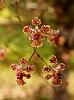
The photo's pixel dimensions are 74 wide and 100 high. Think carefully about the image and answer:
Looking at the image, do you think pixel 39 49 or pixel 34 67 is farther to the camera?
pixel 39 49

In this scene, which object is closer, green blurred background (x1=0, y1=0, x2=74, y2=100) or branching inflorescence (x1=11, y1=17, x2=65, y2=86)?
branching inflorescence (x1=11, y1=17, x2=65, y2=86)

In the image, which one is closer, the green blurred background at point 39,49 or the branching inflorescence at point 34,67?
the branching inflorescence at point 34,67

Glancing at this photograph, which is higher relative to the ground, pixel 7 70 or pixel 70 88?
pixel 7 70

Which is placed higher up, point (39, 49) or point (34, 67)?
point (39, 49)

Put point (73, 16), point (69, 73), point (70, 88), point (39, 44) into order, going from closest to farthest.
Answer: point (39, 44) < point (70, 88) < point (69, 73) < point (73, 16)

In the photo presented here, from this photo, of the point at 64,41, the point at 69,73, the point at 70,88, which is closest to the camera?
Answer: the point at 70,88

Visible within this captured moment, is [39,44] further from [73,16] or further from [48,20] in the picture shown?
[73,16]

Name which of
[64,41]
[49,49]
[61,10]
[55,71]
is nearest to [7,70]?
[49,49]

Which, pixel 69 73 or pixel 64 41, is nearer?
pixel 69 73
